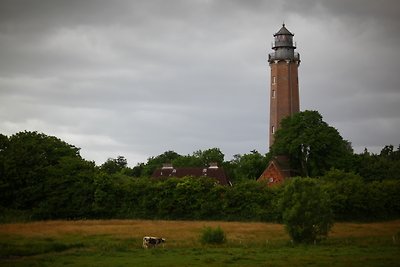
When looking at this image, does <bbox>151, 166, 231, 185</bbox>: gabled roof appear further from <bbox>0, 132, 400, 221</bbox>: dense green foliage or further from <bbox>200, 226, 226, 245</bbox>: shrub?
<bbox>200, 226, 226, 245</bbox>: shrub

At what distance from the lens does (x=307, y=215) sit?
3778cm

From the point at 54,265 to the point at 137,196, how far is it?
3510 cm

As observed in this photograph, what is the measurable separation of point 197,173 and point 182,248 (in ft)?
157

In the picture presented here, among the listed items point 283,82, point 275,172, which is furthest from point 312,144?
point 283,82

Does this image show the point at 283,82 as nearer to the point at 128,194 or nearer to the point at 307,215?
the point at 128,194

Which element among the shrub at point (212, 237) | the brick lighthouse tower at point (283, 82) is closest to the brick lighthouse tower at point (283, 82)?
the brick lighthouse tower at point (283, 82)

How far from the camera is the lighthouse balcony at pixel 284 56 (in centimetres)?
8488

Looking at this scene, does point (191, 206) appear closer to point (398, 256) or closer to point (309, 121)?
point (309, 121)

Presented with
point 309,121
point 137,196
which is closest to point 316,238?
point 137,196

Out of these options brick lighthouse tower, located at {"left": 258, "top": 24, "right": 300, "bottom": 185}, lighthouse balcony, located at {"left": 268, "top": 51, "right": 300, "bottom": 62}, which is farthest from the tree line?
lighthouse balcony, located at {"left": 268, "top": 51, "right": 300, "bottom": 62}

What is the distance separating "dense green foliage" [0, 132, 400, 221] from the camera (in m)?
58.2

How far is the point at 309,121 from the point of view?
77750mm

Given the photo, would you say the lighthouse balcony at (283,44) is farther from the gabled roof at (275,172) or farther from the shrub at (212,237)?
the shrub at (212,237)

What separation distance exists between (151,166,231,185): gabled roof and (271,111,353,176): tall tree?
8769 millimetres
